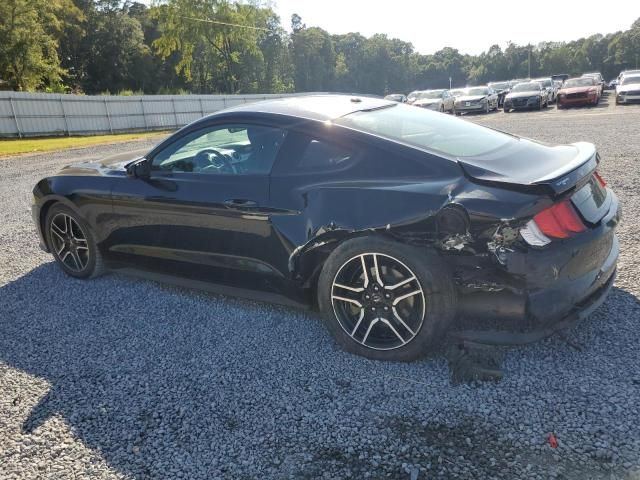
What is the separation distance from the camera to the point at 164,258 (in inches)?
154

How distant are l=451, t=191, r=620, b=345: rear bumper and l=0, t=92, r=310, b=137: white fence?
23593 mm

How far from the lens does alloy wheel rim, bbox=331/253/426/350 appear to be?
284cm

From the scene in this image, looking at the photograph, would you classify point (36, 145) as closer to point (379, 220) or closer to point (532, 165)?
point (379, 220)

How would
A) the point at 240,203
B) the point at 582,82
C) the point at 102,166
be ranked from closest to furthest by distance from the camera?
1. the point at 240,203
2. the point at 102,166
3. the point at 582,82

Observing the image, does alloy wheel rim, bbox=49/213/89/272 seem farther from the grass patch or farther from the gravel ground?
the grass patch

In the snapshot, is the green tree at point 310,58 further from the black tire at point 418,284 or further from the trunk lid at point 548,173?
the black tire at point 418,284

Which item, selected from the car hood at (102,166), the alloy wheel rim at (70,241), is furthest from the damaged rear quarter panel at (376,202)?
the alloy wheel rim at (70,241)

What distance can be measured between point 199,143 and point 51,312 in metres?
1.81

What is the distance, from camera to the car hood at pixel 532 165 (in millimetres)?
2658

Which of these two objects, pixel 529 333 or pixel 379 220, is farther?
pixel 379 220

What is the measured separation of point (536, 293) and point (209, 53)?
55.1 metres

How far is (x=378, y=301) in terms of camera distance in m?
2.94

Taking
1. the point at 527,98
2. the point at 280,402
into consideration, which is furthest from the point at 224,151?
the point at 527,98

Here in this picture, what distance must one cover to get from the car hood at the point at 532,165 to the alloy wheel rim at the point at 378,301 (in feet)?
2.29
